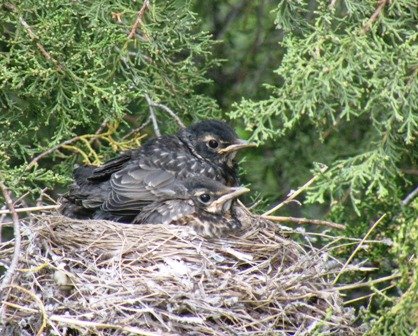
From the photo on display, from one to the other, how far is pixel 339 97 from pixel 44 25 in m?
1.67

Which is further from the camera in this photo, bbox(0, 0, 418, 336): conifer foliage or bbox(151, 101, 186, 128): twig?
bbox(151, 101, 186, 128): twig

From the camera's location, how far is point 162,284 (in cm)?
628

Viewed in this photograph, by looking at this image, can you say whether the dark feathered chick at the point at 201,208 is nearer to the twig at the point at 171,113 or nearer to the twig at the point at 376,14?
the twig at the point at 171,113

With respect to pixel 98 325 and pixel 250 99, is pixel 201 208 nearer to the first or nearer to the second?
pixel 250 99

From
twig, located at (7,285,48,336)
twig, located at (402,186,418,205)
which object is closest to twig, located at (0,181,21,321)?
twig, located at (7,285,48,336)

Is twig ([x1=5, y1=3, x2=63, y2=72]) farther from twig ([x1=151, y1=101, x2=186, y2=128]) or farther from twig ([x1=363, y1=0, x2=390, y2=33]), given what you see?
twig ([x1=363, y1=0, x2=390, y2=33])

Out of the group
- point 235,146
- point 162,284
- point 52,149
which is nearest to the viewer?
point 162,284

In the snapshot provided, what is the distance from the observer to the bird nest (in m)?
6.02

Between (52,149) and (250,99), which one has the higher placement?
(250,99)

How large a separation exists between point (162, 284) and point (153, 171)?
1.18 m

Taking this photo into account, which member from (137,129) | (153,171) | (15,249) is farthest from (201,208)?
(15,249)

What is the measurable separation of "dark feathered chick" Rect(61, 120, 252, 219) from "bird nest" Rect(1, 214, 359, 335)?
301 mm

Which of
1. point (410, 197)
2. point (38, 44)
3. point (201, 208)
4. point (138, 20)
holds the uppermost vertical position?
point (138, 20)

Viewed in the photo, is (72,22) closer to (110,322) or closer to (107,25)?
(107,25)
